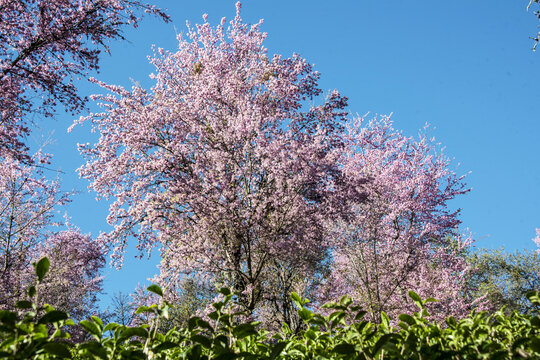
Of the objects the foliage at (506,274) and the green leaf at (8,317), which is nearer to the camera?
the green leaf at (8,317)

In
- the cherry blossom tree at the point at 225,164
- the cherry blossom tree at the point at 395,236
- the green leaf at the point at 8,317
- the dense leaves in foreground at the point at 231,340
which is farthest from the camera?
the cherry blossom tree at the point at 395,236

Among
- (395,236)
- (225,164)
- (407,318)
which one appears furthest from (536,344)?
(395,236)

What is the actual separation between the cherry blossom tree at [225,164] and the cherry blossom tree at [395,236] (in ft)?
6.77

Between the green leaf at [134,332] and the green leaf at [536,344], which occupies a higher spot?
the green leaf at [536,344]

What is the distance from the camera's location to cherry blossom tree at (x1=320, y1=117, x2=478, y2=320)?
12.3 metres

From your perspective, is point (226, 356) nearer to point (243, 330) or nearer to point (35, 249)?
point (243, 330)

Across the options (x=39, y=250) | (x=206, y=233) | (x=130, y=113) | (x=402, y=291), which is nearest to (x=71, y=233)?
(x=39, y=250)

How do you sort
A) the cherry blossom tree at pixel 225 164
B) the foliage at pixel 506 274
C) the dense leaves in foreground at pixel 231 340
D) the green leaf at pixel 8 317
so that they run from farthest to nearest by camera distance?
the foliage at pixel 506 274, the cherry blossom tree at pixel 225 164, the dense leaves in foreground at pixel 231 340, the green leaf at pixel 8 317

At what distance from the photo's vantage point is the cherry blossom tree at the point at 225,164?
868 cm

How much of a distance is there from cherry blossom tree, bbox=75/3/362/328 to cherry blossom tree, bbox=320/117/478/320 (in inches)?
81.2

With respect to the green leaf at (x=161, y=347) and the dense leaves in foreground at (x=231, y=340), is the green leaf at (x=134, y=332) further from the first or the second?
the green leaf at (x=161, y=347)

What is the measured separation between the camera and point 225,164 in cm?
905

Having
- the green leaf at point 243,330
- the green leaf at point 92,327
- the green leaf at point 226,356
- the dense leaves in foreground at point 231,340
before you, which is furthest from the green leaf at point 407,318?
the green leaf at point 92,327

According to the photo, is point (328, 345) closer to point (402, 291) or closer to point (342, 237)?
point (342, 237)
